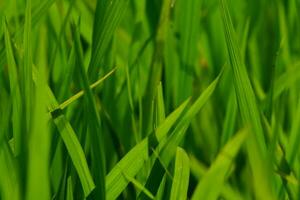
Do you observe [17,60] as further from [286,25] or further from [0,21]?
[286,25]

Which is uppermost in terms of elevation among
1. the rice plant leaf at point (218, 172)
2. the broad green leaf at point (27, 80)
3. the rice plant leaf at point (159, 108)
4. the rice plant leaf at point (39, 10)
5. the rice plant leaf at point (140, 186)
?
the rice plant leaf at point (39, 10)

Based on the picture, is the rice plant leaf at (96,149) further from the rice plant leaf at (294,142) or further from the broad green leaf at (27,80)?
the rice plant leaf at (294,142)

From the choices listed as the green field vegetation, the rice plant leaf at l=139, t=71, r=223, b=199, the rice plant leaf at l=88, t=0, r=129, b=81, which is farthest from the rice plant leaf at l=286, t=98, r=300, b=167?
the rice plant leaf at l=88, t=0, r=129, b=81

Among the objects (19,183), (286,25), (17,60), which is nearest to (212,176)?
(19,183)

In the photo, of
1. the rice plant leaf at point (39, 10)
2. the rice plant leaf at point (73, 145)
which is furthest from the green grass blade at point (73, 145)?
the rice plant leaf at point (39, 10)

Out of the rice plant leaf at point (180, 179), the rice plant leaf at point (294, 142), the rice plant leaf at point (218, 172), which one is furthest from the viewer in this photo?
the rice plant leaf at point (294, 142)

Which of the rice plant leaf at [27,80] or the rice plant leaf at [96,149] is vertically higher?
the rice plant leaf at [27,80]

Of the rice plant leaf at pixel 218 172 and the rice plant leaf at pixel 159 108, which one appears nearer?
the rice plant leaf at pixel 218 172

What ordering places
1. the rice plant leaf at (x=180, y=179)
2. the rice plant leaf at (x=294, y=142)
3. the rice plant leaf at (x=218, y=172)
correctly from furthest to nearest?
the rice plant leaf at (x=294, y=142) < the rice plant leaf at (x=180, y=179) < the rice plant leaf at (x=218, y=172)

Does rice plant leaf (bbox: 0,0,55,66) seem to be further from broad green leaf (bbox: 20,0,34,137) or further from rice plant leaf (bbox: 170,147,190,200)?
rice plant leaf (bbox: 170,147,190,200)
